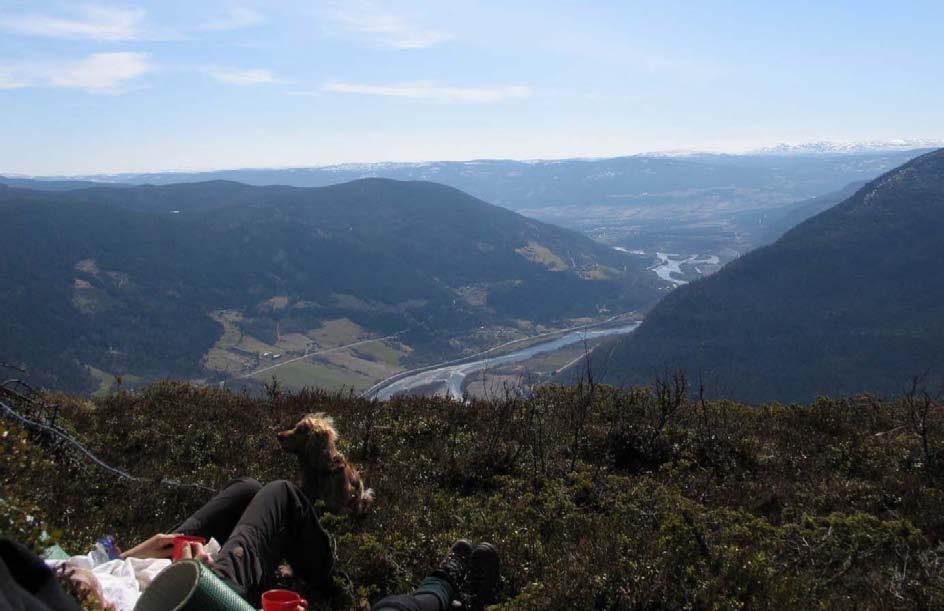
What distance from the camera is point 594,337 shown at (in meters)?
156

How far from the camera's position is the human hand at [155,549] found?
14.1 ft

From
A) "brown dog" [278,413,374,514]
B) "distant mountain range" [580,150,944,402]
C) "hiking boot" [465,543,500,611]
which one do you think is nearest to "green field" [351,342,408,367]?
"distant mountain range" [580,150,944,402]

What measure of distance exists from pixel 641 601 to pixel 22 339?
159m

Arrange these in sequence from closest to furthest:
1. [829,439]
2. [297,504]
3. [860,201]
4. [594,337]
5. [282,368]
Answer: [297,504], [829,439], [282,368], [594,337], [860,201]

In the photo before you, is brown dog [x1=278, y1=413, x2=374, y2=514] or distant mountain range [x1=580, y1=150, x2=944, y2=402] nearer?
brown dog [x1=278, y1=413, x2=374, y2=514]

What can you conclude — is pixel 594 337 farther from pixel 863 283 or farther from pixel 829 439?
pixel 829 439

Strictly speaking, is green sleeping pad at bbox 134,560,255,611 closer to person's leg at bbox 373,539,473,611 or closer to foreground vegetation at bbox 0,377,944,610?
foreground vegetation at bbox 0,377,944,610

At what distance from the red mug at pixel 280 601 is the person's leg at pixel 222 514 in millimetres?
1361

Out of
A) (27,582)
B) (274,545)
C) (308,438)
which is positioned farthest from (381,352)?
(27,582)

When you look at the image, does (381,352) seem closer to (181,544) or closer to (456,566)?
(456,566)

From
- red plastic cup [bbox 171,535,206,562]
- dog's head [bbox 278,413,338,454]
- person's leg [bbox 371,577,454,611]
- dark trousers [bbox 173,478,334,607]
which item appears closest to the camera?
person's leg [bbox 371,577,454,611]

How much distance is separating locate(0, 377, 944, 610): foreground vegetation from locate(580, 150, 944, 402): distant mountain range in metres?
84.5

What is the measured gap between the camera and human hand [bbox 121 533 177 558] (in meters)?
4.29

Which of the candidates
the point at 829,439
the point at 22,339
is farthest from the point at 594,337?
the point at 829,439
